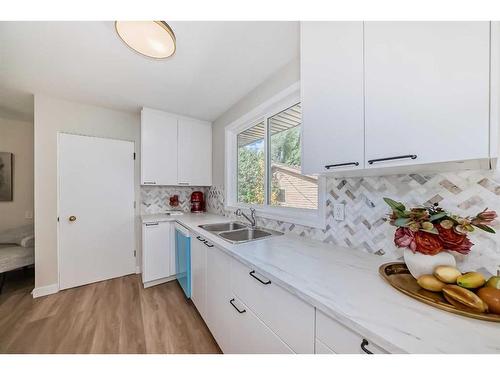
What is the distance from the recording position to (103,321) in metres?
1.71

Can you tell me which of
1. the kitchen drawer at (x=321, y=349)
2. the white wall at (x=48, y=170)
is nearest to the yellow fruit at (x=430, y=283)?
the kitchen drawer at (x=321, y=349)

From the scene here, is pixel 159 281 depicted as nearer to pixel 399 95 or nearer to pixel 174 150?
pixel 174 150

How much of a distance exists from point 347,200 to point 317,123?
0.55 m

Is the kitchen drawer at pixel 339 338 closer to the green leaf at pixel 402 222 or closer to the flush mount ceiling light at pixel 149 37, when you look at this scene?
the green leaf at pixel 402 222

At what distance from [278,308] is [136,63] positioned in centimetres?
208

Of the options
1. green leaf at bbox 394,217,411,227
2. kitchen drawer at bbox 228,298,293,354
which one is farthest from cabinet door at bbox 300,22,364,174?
kitchen drawer at bbox 228,298,293,354

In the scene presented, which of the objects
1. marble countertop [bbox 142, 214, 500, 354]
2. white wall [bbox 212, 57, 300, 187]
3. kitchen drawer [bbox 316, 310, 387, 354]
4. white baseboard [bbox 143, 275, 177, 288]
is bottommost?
white baseboard [bbox 143, 275, 177, 288]

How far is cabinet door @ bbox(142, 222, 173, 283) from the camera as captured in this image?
2234mm

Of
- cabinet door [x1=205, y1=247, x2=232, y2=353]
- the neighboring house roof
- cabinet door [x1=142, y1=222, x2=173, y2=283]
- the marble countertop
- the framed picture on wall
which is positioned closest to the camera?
the marble countertop

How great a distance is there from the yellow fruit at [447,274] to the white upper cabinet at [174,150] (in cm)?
266

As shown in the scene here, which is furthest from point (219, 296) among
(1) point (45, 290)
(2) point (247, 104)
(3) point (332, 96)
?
(1) point (45, 290)

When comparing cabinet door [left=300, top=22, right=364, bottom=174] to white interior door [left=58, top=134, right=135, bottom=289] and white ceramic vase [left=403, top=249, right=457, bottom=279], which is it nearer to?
white ceramic vase [left=403, top=249, right=457, bottom=279]

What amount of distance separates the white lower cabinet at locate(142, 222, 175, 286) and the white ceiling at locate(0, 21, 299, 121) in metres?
1.56
